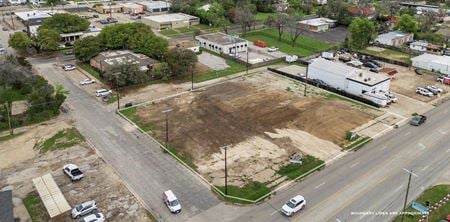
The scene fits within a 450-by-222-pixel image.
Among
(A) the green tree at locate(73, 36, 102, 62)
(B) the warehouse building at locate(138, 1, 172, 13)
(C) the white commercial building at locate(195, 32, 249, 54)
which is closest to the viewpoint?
(A) the green tree at locate(73, 36, 102, 62)

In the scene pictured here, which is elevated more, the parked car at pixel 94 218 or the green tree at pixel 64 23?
the green tree at pixel 64 23

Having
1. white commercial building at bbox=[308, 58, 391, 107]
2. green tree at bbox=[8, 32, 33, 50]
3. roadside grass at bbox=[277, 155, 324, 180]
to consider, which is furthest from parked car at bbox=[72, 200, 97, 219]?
green tree at bbox=[8, 32, 33, 50]

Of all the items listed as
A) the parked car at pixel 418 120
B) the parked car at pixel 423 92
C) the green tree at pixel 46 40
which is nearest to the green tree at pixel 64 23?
the green tree at pixel 46 40

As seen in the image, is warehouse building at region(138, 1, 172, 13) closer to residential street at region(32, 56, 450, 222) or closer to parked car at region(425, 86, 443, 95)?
residential street at region(32, 56, 450, 222)

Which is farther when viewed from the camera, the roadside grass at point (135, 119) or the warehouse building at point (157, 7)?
the warehouse building at point (157, 7)

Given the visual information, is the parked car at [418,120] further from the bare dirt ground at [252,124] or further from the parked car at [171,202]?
the parked car at [171,202]

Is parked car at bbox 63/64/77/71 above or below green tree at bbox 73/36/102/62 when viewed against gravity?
below

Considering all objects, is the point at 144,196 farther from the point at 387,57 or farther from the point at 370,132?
the point at 387,57
